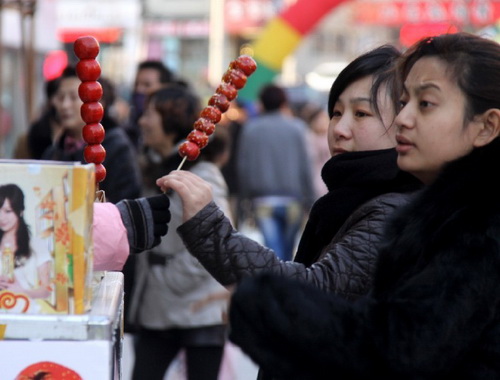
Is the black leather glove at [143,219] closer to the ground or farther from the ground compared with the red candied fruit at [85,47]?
closer to the ground

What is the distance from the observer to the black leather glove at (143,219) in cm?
240

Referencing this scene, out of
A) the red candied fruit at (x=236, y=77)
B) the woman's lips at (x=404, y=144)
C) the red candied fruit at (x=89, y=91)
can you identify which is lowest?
the woman's lips at (x=404, y=144)

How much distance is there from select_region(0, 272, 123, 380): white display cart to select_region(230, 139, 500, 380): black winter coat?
26cm

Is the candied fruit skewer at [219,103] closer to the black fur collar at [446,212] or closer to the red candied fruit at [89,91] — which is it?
the red candied fruit at [89,91]

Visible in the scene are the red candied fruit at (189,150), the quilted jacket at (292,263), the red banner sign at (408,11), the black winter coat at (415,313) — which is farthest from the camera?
the red banner sign at (408,11)

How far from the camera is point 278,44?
1252 centimetres

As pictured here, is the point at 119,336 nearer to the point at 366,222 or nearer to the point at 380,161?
the point at 366,222

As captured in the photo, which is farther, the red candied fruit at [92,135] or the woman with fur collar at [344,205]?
the red candied fruit at [92,135]

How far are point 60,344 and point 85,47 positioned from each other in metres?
0.88

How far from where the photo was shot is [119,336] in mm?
2322

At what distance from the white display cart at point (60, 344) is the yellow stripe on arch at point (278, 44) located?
10.6 meters

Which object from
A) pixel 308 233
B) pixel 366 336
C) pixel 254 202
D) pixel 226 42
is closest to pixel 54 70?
pixel 254 202

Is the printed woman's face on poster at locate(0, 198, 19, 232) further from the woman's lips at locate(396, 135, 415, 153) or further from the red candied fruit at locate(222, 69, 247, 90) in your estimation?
the red candied fruit at locate(222, 69, 247, 90)

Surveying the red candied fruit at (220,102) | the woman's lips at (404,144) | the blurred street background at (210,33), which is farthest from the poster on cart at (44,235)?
the blurred street background at (210,33)
